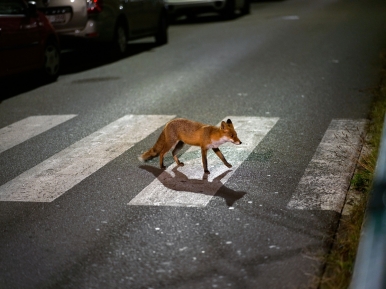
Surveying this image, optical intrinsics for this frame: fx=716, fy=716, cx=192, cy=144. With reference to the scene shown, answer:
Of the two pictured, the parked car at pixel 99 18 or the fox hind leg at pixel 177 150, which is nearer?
the fox hind leg at pixel 177 150

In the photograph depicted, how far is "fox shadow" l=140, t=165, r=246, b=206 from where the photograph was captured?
5559 mm

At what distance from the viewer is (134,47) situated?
54.0ft

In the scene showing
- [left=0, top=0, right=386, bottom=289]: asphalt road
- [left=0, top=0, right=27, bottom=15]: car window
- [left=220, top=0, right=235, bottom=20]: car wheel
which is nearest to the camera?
[left=0, top=0, right=386, bottom=289]: asphalt road

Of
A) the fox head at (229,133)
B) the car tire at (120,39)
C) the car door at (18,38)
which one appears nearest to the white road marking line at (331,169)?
the fox head at (229,133)

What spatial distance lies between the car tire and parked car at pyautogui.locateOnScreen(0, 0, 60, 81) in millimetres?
2192

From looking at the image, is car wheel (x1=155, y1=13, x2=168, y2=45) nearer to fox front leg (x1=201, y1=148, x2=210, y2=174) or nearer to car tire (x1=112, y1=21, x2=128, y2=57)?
car tire (x1=112, y1=21, x2=128, y2=57)

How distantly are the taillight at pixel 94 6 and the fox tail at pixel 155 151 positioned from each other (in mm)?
7429

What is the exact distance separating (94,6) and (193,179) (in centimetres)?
814

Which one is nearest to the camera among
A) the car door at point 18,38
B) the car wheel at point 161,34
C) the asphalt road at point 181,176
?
the asphalt road at point 181,176

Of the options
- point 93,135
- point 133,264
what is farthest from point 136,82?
point 133,264

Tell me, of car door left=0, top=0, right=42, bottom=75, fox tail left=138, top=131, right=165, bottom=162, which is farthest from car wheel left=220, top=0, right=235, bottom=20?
fox tail left=138, top=131, right=165, bottom=162

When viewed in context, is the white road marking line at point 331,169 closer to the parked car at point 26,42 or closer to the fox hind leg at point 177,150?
the fox hind leg at point 177,150

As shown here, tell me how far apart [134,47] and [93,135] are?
884 centimetres

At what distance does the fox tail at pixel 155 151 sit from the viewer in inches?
246
